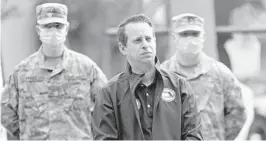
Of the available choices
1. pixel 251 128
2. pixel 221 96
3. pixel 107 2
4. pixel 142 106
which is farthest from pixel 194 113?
pixel 107 2

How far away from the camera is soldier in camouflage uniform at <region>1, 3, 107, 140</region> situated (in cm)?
573

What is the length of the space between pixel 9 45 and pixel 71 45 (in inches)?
27.3

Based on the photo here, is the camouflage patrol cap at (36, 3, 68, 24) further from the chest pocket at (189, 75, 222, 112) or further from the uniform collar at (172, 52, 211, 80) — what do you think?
the chest pocket at (189, 75, 222, 112)

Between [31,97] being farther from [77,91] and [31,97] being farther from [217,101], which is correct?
[217,101]

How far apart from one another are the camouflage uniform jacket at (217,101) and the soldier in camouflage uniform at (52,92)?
809mm

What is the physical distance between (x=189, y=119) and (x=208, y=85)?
6.62ft

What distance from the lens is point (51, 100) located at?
18.9 feet

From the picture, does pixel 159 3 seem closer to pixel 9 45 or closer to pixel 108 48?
pixel 108 48

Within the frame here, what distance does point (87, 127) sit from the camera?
579 cm

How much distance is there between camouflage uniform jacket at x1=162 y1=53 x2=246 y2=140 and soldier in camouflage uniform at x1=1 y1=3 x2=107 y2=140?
81 cm

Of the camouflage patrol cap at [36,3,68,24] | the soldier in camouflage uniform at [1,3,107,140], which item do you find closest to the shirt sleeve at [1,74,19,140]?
the soldier in camouflage uniform at [1,3,107,140]

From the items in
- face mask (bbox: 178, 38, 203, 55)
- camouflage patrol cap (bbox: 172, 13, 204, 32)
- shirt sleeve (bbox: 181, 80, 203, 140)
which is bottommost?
shirt sleeve (bbox: 181, 80, 203, 140)

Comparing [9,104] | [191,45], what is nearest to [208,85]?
[191,45]

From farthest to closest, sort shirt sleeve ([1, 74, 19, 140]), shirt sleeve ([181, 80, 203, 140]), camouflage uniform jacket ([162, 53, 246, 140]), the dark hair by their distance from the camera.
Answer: shirt sleeve ([1, 74, 19, 140]) < camouflage uniform jacket ([162, 53, 246, 140]) < the dark hair < shirt sleeve ([181, 80, 203, 140])
